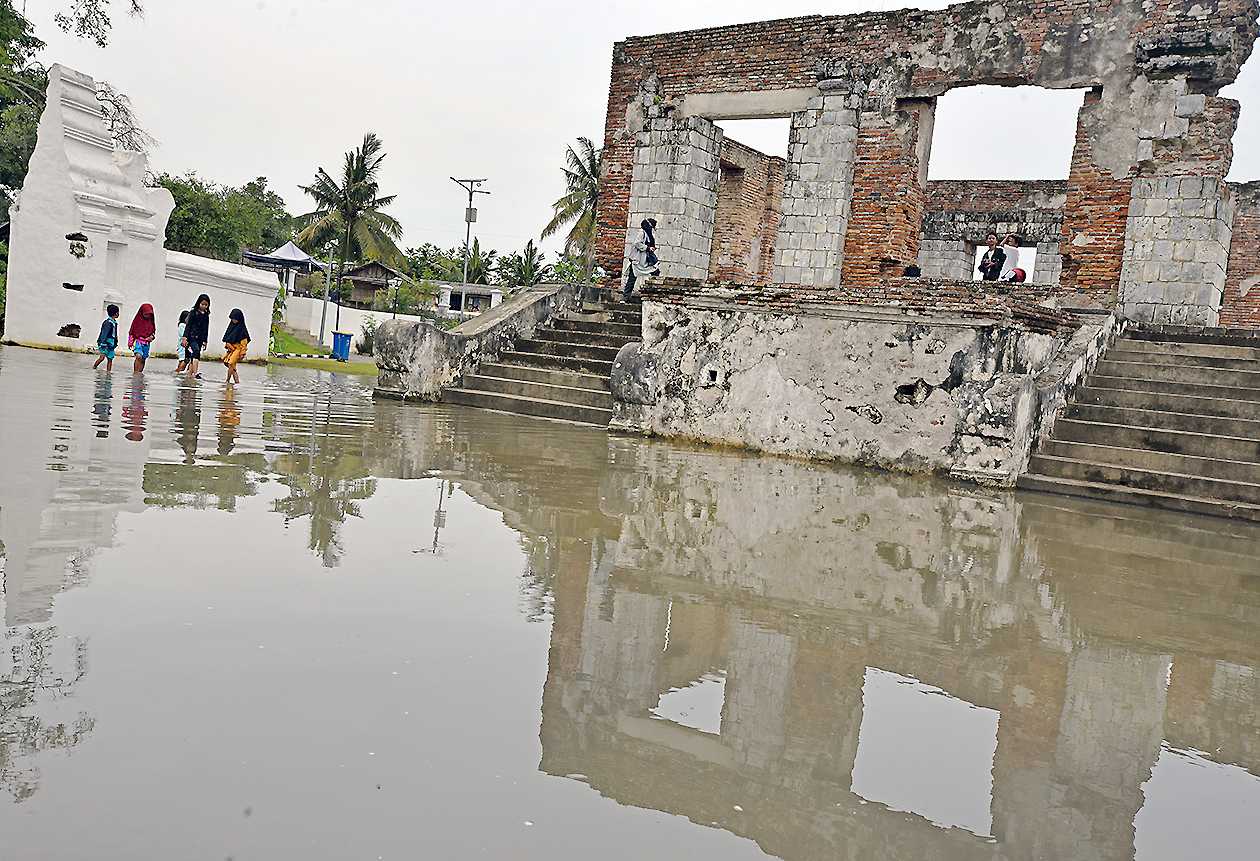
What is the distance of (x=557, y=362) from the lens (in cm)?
1320

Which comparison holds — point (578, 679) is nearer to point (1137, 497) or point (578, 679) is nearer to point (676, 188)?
point (1137, 497)

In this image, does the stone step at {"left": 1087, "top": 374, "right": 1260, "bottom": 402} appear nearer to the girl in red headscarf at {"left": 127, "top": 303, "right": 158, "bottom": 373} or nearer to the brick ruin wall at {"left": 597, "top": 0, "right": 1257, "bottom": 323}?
the brick ruin wall at {"left": 597, "top": 0, "right": 1257, "bottom": 323}

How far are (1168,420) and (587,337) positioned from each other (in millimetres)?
7338

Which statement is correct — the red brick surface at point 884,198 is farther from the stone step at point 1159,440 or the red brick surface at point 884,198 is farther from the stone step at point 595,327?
the stone step at point 1159,440

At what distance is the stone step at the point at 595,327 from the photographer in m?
13.8

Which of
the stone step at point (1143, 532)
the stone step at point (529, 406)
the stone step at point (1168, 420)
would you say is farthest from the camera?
the stone step at point (529, 406)

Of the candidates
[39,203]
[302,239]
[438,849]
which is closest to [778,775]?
[438,849]

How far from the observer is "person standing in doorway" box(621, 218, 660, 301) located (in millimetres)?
15548

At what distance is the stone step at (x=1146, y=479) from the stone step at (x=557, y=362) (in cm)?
550

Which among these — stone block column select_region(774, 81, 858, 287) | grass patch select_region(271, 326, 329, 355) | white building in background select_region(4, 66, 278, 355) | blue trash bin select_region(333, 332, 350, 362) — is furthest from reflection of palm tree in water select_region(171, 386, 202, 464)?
grass patch select_region(271, 326, 329, 355)

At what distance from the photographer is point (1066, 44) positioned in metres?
13.7

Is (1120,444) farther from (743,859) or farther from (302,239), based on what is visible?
(302,239)

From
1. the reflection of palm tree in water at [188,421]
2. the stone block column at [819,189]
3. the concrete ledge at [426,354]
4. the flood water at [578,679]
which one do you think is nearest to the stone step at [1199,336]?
the stone block column at [819,189]

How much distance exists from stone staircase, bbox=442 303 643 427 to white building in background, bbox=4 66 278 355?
857 centimetres
